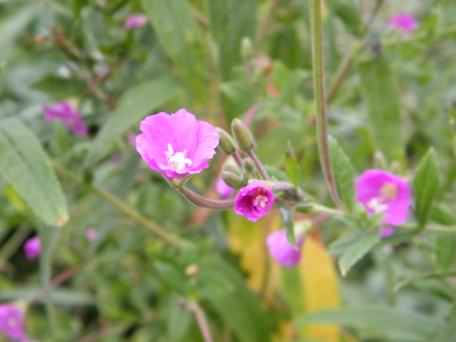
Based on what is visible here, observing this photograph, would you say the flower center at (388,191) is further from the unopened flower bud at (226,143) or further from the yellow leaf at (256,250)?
the yellow leaf at (256,250)

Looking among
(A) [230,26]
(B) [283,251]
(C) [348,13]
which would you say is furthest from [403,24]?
(B) [283,251]

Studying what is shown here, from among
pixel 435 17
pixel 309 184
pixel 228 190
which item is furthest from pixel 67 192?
pixel 435 17

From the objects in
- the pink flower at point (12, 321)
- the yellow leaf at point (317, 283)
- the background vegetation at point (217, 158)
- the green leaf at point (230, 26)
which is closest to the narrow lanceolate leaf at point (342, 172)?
the background vegetation at point (217, 158)

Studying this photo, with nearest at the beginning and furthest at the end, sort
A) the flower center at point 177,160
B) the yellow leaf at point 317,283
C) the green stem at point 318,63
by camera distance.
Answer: the green stem at point 318,63
the flower center at point 177,160
the yellow leaf at point 317,283

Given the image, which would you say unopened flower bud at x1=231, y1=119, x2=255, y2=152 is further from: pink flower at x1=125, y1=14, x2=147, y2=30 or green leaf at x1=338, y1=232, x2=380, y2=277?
pink flower at x1=125, y1=14, x2=147, y2=30

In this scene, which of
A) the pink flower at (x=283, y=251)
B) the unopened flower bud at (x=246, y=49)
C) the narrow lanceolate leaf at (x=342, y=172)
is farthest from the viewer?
the unopened flower bud at (x=246, y=49)

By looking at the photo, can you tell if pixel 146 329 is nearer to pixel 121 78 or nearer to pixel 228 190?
pixel 121 78

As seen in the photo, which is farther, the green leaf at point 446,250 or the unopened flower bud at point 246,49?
the unopened flower bud at point 246,49

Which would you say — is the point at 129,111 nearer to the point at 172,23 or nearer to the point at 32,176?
the point at 172,23
